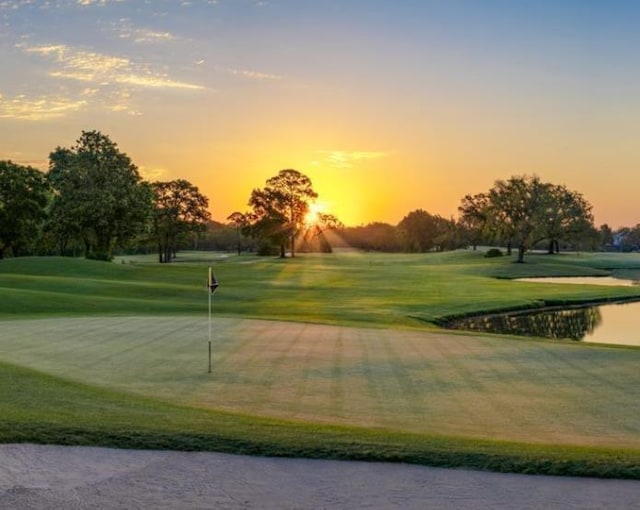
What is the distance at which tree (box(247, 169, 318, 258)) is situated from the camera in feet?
337

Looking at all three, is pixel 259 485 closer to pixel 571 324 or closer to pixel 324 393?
pixel 324 393

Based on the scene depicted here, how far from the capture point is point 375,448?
811 cm

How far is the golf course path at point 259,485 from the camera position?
21.2 feet

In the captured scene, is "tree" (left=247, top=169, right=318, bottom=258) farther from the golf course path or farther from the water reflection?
the golf course path

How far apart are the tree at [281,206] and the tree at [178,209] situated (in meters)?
9.30

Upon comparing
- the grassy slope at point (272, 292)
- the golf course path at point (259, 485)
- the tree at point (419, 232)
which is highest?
the tree at point (419, 232)

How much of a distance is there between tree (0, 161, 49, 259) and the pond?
180ft

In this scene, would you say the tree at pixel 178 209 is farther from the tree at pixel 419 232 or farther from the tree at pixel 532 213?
the tree at pixel 419 232

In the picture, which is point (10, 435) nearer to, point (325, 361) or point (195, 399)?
point (195, 399)

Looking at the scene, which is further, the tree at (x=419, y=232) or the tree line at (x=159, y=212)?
the tree at (x=419, y=232)

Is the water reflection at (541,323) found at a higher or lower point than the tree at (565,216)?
lower

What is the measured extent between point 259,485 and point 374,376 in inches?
304

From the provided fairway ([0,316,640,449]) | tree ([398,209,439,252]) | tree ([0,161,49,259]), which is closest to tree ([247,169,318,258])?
tree ([0,161,49,259])

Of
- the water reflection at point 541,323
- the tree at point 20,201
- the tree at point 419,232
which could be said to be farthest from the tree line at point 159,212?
the water reflection at point 541,323
